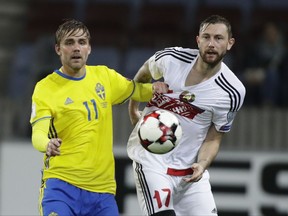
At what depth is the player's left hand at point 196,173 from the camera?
6.87 meters

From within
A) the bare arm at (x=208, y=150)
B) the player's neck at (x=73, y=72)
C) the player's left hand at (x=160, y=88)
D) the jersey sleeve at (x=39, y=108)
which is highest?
the player's neck at (x=73, y=72)

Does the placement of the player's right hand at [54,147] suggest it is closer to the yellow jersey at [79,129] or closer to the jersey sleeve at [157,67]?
the yellow jersey at [79,129]

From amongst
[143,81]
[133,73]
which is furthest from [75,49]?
[133,73]

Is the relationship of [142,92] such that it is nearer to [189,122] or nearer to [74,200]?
[189,122]

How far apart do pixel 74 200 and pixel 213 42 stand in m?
1.55

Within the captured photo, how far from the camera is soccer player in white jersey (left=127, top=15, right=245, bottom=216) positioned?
23.5ft

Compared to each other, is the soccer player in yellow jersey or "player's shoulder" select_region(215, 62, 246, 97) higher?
"player's shoulder" select_region(215, 62, 246, 97)

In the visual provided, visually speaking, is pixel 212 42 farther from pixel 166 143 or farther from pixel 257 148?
pixel 257 148

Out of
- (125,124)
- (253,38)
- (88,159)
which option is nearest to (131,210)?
(125,124)

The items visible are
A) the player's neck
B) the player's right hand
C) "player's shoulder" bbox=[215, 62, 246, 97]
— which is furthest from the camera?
"player's shoulder" bbox=[215, 62, 246, 97]

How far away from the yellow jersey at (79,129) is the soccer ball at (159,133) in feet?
0.88

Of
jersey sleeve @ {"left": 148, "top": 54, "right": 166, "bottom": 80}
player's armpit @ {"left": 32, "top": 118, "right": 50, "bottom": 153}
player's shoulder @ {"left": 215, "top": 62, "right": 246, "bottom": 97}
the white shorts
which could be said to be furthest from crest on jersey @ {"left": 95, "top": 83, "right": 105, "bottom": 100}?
player's shoulder @ {"left": 215, "top": 62, "right": 246, "bottom": 97}

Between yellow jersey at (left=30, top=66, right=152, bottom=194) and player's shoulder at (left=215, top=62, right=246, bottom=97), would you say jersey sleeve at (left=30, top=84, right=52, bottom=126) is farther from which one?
player's shoulder at (left=215, top=62, right=246, bottom=97)

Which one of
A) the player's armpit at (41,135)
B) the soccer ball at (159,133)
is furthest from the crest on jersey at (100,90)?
the player's armpit at (41,135)
